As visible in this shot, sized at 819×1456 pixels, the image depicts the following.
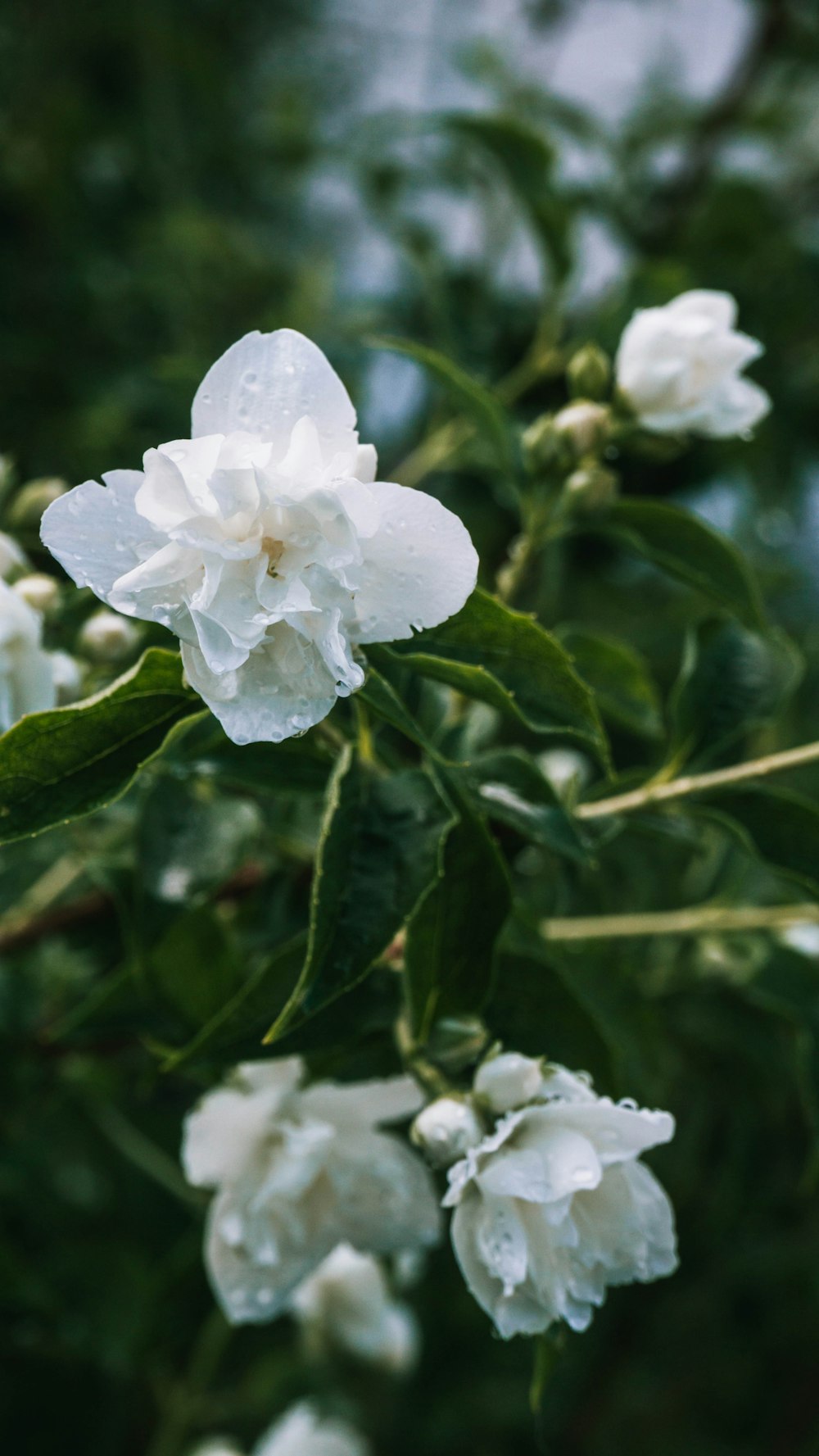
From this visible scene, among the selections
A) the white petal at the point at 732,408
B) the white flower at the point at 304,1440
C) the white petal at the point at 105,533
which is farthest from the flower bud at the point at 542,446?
the white flower at the point at 304,1440

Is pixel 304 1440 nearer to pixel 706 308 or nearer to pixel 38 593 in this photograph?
pixel 38 593

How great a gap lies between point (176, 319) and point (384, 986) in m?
1.75

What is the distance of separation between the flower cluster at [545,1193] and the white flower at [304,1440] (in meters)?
1.05

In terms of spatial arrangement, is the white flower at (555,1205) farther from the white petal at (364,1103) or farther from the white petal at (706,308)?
the white petal at (706,308)

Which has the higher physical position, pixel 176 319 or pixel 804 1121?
pixel 176 319

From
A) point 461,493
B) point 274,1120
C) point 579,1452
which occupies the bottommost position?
point 579,1452

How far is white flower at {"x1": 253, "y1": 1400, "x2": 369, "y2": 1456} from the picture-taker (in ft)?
5.22

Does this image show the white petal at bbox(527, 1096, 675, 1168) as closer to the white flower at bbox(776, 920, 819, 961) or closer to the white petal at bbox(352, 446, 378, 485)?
the white petal at bbox(352, 446, 378, 485)

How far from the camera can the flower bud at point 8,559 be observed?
0.85m

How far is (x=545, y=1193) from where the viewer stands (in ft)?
2.20

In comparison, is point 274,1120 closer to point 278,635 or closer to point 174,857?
point 174,857

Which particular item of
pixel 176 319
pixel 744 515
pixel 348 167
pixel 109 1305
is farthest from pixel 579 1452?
pixel 348 167

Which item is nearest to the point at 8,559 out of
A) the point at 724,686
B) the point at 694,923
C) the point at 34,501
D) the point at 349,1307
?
the point at 34,501

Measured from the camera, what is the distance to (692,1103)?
1.73 meters
